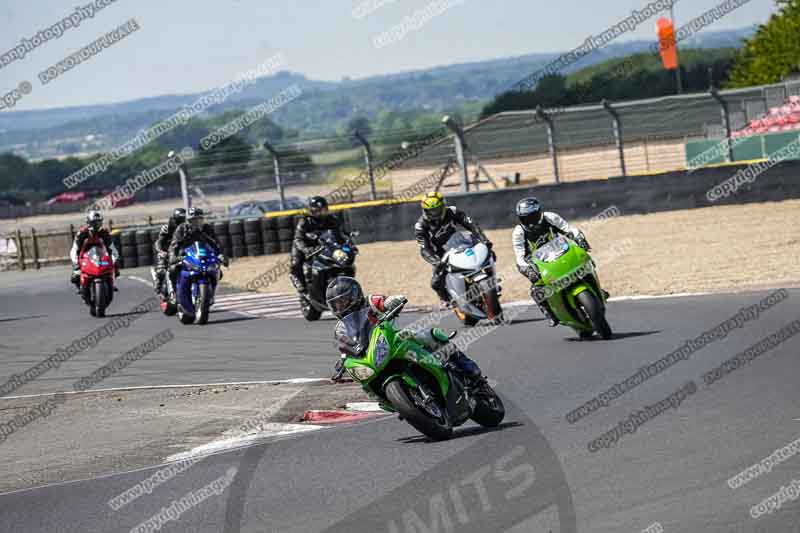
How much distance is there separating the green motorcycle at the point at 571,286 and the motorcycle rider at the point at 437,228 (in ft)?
8.81

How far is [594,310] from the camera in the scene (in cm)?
1415

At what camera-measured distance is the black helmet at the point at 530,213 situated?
49.0 ft

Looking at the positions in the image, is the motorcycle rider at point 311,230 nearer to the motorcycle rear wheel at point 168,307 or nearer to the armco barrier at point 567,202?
the motorcycle rear wheel at point 168,307

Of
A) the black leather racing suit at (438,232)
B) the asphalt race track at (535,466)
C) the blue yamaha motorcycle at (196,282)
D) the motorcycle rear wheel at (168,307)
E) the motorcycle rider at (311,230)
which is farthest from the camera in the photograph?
the motorcycle rear wheel at (168,307)

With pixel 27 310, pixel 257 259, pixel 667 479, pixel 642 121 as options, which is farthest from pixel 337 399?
→ pixel 642 121

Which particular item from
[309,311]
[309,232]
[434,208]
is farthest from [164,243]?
[434,208]

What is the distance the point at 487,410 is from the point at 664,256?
13242mm

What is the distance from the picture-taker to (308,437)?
10.5m

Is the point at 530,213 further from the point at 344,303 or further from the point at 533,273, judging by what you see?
the point at 344,303

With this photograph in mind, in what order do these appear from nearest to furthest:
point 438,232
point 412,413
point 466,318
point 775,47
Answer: point 412,413
point 466,318
point 438,232
point 775,47

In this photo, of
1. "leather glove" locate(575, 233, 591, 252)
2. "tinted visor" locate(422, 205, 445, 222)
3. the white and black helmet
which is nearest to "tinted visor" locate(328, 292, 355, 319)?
"leather glove" locate(575, 233, 591, 252)

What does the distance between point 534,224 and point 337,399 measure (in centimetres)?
375

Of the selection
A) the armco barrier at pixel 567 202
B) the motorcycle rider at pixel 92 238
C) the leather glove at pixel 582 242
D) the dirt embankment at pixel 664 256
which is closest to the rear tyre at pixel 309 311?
the dirt embankment at pixel 664 256

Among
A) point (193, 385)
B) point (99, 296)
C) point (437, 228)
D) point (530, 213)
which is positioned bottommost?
point (99, 296)
